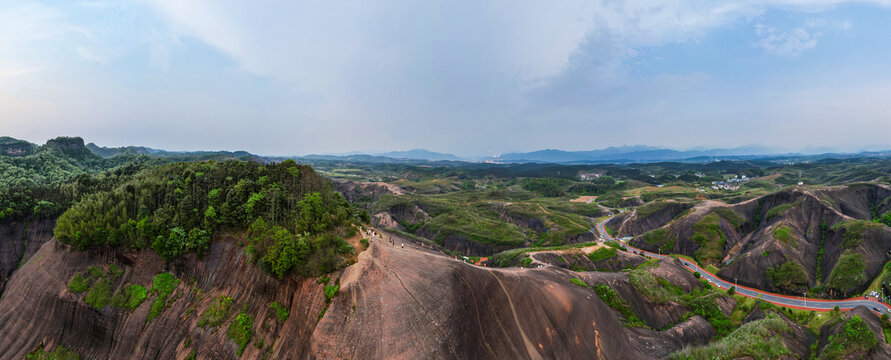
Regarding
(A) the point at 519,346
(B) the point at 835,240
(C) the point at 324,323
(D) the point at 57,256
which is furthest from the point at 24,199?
(B) the point at 835,240

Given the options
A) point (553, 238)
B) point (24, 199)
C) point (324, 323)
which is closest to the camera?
point (324, 323)

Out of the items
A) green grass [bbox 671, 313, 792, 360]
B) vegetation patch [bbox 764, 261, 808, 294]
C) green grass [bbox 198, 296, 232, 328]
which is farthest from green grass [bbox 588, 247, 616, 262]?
green grass [bbox 198, 296, 232, 328]

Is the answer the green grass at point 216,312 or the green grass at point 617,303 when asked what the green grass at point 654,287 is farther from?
the green grass at point 216,312

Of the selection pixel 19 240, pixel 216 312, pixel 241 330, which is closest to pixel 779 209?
pixel 241 330

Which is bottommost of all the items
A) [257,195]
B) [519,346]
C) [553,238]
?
[553,238]

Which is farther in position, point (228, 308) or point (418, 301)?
point (228, 308)

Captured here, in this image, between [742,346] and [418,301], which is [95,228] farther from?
[742,346]

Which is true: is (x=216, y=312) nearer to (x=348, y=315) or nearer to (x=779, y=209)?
(x=348, y=315)
